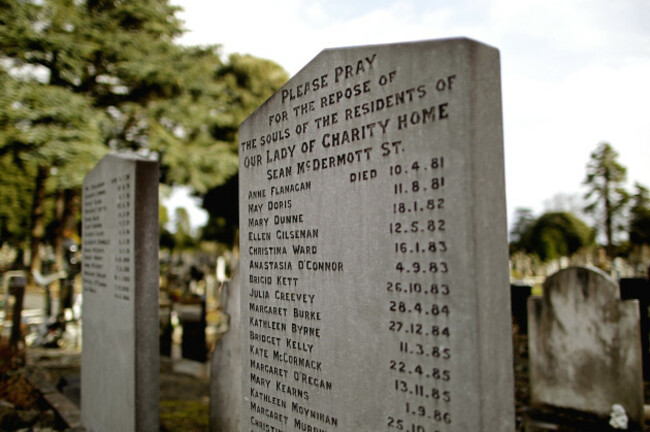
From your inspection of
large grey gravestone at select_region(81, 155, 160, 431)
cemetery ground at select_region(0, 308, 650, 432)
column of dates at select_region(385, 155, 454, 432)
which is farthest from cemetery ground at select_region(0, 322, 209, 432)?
column of dates at select_region(385, 155, 454, 432)

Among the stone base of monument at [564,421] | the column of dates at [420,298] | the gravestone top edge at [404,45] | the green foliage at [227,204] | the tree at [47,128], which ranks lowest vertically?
the stone base of monument at [564,421]

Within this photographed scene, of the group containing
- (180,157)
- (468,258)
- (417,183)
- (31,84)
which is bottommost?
(468,258)

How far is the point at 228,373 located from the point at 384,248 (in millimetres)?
3051

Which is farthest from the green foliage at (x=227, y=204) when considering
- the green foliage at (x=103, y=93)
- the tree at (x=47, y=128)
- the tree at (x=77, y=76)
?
the tree at (x=47, y=128)

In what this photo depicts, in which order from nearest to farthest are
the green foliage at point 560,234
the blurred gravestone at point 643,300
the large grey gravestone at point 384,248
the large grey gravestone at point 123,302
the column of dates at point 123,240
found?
the large grey gravestone at point 384,248, the large grey gravestone at point 123,302, the column of dates at point 123,240, the blurred gravestone at point 643,300, the green foliage at point 560,234

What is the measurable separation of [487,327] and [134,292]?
3091 millimetres

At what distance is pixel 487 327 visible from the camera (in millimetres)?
1651

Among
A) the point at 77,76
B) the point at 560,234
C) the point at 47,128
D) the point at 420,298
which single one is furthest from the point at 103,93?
the point at 560,234

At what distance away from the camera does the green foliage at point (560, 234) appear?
39.7m

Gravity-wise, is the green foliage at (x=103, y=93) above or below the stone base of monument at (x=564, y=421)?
above

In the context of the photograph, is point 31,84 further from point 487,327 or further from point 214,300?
point 487,327

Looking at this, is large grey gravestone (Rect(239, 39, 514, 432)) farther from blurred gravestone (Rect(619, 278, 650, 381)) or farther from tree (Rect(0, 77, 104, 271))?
tree (Rect(0, 77, 104, 271))

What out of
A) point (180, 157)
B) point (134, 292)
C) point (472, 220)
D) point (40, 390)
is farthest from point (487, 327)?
point (180, 157)

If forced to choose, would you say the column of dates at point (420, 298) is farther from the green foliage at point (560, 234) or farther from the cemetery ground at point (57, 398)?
the green foliage at point (560, 234)
